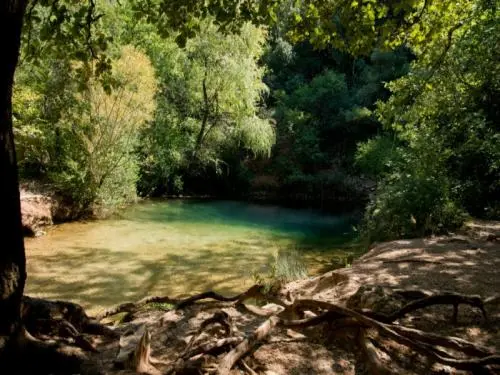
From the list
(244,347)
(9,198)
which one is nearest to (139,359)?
(244,347)

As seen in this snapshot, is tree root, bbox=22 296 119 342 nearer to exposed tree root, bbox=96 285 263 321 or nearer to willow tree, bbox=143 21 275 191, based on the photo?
exposed tree root, bbox=96 285 263 321

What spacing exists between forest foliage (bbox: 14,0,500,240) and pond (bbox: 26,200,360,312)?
205 cm

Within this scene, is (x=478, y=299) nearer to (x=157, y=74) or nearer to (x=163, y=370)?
(x=163, y=370)

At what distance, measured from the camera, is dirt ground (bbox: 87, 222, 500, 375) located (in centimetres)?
299

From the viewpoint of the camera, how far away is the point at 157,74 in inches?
861

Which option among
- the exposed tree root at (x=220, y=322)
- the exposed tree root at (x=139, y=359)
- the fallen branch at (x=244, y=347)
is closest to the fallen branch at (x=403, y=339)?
the fallen branch at (x=244, y=347)

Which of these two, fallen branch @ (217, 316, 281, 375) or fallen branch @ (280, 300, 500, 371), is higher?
fallen branch @ (280, 300, 500, 371)

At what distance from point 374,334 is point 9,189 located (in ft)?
8.85

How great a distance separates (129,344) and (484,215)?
9.73 m

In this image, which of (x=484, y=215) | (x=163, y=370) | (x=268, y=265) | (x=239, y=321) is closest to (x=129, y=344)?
(x=163, y=370)

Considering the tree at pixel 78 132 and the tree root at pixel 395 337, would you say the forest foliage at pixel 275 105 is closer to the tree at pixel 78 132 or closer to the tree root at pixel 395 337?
the tree at pixel 78 132

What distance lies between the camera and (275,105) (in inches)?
1267

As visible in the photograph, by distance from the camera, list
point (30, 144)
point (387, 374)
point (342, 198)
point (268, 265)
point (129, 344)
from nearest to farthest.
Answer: point (387, 374)
point (129, 344)
point (268, 265)
point (30, 144)
point (342, 198)

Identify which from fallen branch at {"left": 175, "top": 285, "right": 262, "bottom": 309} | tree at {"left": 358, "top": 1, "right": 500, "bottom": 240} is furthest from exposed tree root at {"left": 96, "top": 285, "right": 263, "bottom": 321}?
tree at {"left": 358, "top": 1, "right": 500, "bottom": 240}
